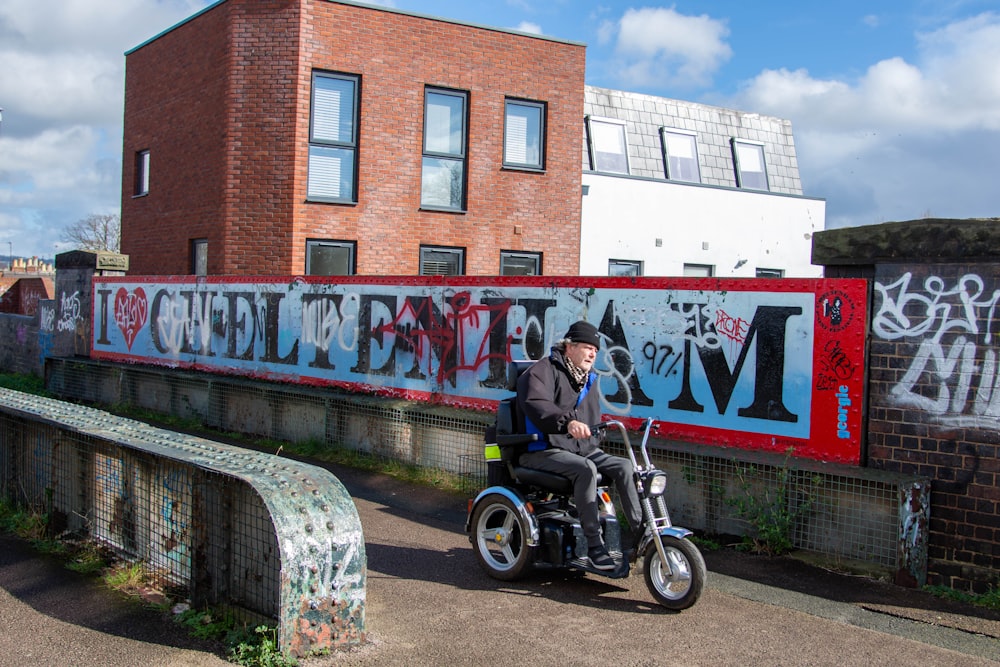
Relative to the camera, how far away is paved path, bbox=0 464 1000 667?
491cm

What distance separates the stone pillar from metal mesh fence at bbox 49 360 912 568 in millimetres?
979

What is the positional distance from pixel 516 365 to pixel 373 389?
196 inches

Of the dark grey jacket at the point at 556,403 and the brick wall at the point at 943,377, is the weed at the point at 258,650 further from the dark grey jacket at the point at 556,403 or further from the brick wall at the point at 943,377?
the brick wall at the point at 943,377

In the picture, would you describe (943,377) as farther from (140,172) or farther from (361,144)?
(140,172)

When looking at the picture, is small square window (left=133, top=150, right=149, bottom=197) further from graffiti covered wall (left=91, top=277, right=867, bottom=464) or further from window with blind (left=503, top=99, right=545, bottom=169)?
window with blind (left=503, top=99, right=545, bottom=169)

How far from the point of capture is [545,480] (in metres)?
6.16

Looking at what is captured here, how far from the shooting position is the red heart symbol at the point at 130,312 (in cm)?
1591

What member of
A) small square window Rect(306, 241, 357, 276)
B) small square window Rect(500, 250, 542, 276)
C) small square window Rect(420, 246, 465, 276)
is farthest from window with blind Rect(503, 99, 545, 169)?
small square window Rect(306, 241, 357, 276)

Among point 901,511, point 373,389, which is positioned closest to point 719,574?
point 901,511

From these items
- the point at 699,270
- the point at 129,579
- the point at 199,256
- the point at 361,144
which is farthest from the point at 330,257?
the point at 129,579

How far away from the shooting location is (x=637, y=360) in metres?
8.54

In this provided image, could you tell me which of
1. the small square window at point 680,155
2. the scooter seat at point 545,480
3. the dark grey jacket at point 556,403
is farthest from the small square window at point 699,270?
the scooter seat at point 545,480

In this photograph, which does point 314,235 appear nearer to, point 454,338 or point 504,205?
point 504,205

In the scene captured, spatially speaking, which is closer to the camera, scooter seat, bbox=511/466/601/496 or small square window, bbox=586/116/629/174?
scooter seat, bbox=511/466/601/496
